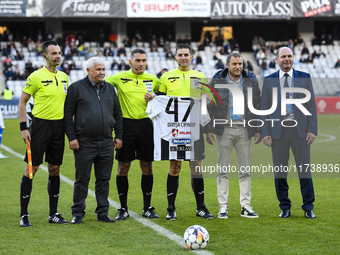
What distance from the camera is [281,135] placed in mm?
6043

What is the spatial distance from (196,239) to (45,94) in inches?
93.1

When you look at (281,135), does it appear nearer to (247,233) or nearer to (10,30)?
(247,233)

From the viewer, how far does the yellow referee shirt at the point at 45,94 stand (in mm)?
5566

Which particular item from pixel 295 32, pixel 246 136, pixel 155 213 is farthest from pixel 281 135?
pixel 295 32

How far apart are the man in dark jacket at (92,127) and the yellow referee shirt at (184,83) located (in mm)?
703

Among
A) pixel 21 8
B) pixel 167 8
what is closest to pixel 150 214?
pixel 21 8

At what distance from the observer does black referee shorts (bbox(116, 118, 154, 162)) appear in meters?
5.99

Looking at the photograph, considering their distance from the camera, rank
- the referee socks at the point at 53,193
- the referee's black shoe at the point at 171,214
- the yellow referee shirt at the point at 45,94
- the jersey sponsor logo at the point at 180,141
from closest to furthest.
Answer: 1. the yellow referee shirt at the point at 45,94
2. the referee socks at the point at 53,193
3. the referee's black shoe at the point at 171,214
4. the jersey sponsor logo at the point at 180,141

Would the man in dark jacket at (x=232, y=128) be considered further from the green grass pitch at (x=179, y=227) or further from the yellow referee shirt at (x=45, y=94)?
the yellow referee shirt at (x=45, y=94)

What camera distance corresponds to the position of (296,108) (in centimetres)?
595

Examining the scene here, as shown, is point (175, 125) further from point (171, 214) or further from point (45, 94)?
point (45, 94)

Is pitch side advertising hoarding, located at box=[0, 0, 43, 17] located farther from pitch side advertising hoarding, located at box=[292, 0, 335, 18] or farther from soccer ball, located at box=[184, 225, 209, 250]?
soccer ball, located at box=[184, 225, 209, 250]

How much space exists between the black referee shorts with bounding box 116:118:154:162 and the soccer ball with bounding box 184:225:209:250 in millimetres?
1543

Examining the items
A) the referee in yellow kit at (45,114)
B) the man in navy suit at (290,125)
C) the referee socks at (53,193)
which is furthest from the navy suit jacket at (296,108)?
the referee socks at (53,193)
